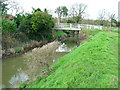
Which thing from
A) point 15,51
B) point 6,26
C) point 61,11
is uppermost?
point 61,11

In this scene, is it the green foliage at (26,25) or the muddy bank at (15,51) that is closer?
the muddy bank at (15,51)

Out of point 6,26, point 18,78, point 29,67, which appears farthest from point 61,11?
point 29,67

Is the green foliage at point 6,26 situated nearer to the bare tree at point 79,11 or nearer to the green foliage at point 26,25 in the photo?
the green foliage at point 26,25

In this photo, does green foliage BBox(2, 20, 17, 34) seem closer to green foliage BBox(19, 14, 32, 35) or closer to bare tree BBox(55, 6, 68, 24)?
green foliage BBox(19, 14, 32, 35)

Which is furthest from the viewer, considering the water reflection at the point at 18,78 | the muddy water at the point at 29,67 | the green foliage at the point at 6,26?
the green foliage at the point at 6,26

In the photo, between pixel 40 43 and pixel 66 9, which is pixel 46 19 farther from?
pixel 66 9

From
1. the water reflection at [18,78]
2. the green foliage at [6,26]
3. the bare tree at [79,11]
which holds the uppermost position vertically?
the bare tree at [79,11]

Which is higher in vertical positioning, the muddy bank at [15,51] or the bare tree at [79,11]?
the bare tree at [79,11]

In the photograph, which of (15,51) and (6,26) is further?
(15,51)

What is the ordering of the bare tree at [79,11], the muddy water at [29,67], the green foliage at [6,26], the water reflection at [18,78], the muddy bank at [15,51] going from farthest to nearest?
the bare tree at [79,11]
the muddy bank at [15,51]
the green foliage at [6,26]
the water reflection at [18,78]
the muddy water at [29,67]

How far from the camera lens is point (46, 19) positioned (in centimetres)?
1811

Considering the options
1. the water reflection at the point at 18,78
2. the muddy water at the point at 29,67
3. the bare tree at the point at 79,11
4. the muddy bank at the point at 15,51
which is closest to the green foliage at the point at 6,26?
the muddy bank at the point at 15,51

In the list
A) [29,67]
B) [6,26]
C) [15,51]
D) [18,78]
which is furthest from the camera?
[15,51]

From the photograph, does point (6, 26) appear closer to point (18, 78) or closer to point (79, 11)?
point (18, 78)
